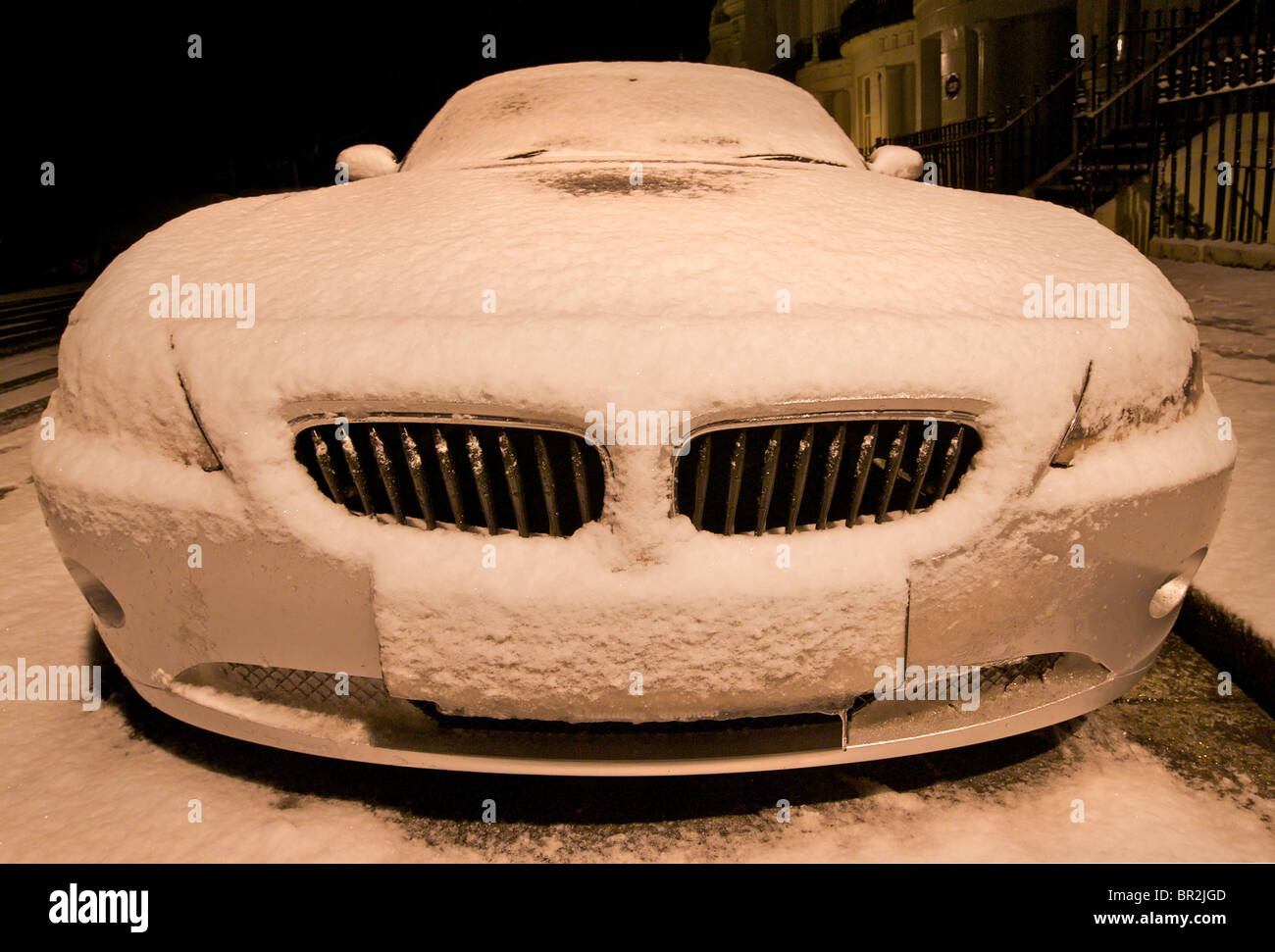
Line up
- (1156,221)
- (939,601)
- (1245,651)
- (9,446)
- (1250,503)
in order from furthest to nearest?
(1156,221) → (9,446) → (1250,503) → (1245,651) → (939,601)

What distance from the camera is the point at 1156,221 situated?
8.38 meters

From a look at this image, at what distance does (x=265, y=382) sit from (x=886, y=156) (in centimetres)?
231

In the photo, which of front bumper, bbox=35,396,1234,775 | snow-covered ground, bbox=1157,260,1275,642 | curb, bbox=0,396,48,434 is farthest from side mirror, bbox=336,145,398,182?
snow-covered ground, bbox=1157,260,1275,642

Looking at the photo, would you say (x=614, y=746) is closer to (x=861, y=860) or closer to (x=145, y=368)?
(x=861, y=860)

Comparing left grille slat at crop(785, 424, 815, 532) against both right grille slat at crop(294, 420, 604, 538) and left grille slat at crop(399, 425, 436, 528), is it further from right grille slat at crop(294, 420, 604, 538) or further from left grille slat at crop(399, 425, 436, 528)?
left grille slat at crop(399, 425, 436, 528)

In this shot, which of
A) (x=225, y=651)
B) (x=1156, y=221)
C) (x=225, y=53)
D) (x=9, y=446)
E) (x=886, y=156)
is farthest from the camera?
(x=225, y=53)

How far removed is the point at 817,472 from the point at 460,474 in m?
0.61

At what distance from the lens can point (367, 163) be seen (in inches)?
123

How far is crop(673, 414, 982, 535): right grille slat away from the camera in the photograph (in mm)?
1465

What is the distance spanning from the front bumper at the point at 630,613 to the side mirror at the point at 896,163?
170cm

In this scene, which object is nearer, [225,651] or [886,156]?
[225,651]

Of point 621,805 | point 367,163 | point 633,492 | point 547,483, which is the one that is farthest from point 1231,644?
point 367,163

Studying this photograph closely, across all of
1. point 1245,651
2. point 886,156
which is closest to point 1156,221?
point 886,156

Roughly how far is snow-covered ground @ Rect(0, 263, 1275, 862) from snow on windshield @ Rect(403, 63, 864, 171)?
1.76m
